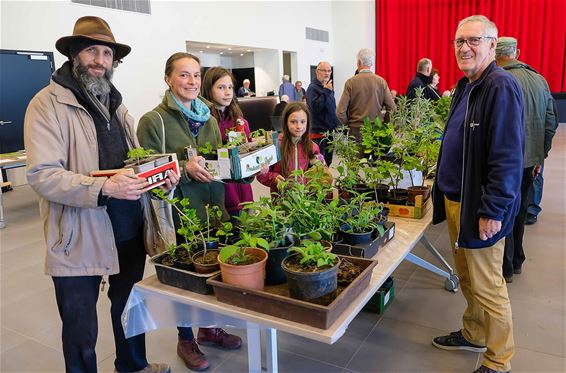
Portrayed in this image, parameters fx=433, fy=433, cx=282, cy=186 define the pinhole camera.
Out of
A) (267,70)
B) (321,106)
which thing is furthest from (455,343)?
(267,70)

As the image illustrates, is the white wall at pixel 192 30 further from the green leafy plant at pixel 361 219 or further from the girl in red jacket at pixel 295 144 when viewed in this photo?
the green leafy plant at pixel 361 219

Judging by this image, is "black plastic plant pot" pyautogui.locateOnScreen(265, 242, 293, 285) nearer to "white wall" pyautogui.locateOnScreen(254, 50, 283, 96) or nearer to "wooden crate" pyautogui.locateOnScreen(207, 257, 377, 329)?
"wooden crate" pyautogui.locateOnScreen(207, 257, 377, 329)

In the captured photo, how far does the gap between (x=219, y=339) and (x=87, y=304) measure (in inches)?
31.8

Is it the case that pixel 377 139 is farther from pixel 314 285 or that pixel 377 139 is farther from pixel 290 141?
pixel 314 285

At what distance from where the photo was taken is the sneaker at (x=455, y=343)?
2.07 metres

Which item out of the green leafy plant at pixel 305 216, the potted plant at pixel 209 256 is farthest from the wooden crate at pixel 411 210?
the potted plant at pixel 209 256

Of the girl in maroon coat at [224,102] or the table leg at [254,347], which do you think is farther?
the girl in maroon coat at [224,102]

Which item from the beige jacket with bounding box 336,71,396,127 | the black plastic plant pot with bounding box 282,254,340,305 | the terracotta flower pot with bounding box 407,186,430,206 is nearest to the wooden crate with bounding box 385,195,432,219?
the terracotta flower pot with bounding box 407,186,430,206

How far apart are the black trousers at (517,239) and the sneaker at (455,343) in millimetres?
874

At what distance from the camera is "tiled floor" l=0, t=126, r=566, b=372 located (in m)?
2.03

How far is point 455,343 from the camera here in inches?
82.6

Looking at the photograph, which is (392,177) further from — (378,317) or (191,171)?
(191,171)

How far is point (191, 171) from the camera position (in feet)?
5.45

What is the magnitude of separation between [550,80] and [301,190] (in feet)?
39.3
